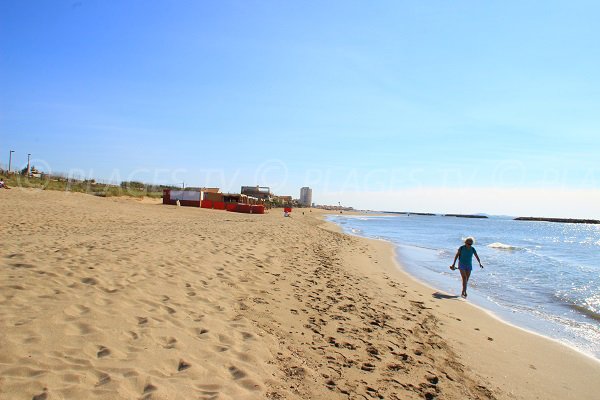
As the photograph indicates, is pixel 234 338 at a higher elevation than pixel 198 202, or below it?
below

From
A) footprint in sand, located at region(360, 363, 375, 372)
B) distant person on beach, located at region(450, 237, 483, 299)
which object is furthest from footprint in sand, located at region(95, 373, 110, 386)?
distant person on beach, located at region(450, 237, 483, 299)

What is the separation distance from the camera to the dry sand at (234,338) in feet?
10.5

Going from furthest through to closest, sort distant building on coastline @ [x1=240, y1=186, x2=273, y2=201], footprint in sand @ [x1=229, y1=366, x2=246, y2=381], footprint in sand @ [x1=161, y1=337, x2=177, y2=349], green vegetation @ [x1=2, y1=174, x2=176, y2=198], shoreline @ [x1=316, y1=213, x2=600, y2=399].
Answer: distant building on coastline @ [x1=240, y1=186, x2=273, y2=201] < green vegetation @ [x1=2, y1=174, x2=176, y2=198] < shoreline @ [x1=316, y1=213, x2=600, y2=399] < footprint in sand @ [x1=161, y1=337, x2=177, y2=349] < footprint in sand @ [x1=229, y1=366, x2=246, y2=381]

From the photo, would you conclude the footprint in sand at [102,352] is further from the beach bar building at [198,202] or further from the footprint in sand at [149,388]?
the beach bar building at [198,202]

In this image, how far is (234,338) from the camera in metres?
4.25

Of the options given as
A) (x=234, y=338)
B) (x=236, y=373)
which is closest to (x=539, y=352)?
(x=234, y=338)

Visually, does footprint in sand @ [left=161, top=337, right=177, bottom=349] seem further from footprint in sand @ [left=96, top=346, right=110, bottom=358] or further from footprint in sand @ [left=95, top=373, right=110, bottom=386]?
footprint in sand @ [left=95, top=373, right=110, bottom=386]

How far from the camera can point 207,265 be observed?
7.80 metres

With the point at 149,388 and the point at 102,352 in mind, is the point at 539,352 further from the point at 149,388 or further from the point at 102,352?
the point at 102,352

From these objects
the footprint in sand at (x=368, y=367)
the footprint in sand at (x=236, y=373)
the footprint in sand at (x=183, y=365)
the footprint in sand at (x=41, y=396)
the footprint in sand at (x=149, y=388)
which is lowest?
the footprint in sand at (x=368, y=367)

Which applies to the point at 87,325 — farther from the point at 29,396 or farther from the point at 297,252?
the point at 297,252

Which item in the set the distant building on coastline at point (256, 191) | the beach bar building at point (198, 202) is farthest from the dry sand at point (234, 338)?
the distant building on coastline at point (256, 191)

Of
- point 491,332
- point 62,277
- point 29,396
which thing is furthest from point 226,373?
point 491,332

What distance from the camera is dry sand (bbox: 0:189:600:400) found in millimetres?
3203
